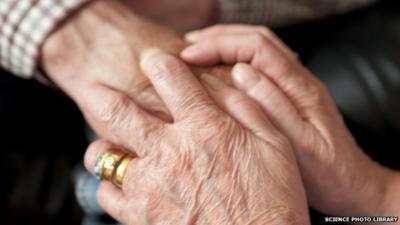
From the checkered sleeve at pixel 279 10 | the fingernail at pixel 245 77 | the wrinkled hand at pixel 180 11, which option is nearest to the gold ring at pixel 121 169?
the fingernail at pixel 245 77

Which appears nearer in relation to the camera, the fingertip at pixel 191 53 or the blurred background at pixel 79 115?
the fingertip at pixel 191 53

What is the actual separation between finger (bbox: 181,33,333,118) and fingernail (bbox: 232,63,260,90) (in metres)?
0.03

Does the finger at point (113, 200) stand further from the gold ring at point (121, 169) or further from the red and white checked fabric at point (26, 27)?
the red and white checked fabric at point (26, 27)

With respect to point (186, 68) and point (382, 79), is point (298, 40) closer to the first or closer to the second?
point (382, 79)

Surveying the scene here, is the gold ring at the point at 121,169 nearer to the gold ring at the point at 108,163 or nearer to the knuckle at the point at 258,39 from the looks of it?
the gold ring at the point at 108,163

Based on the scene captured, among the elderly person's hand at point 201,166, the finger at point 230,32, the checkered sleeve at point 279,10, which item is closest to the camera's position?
the elderly person's hand at point 201,166

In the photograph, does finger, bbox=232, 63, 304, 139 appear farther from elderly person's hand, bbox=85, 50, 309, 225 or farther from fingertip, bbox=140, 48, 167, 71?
fingertip, bbox=140, 48, 167, 71

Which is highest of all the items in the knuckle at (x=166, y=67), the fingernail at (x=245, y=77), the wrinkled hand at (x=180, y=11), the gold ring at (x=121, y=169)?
the wrinkled hand at (x=180, y=11)

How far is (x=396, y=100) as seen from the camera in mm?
944

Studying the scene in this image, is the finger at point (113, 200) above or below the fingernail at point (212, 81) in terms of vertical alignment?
below

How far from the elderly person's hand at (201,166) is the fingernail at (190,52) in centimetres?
6

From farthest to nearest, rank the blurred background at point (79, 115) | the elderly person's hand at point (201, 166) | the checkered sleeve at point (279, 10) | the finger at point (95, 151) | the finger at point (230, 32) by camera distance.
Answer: the checkered sleeve at point (279, 10)
the blurred background at point (79, 115)
the finger at point (230, 32)
the finger at point (95, 151)
the elderly person's hand at point (201, 166)

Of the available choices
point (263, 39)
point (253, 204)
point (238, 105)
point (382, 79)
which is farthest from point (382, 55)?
point (253, 204)

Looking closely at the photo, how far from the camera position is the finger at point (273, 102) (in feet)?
2.45
